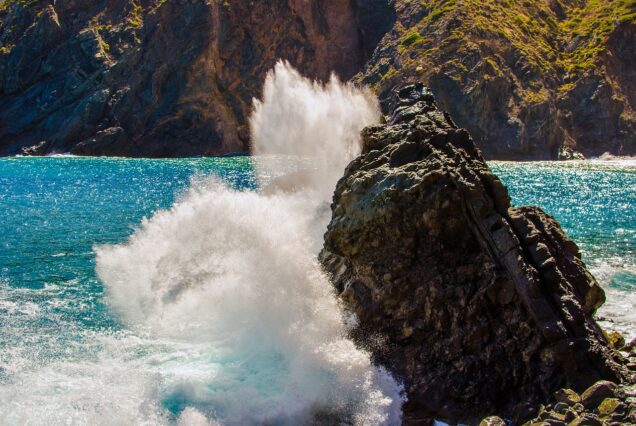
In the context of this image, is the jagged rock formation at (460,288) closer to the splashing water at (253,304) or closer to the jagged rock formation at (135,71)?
the splashing water at (253,304)

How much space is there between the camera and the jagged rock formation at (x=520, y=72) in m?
113

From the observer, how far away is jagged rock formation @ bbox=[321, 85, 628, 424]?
1566cm

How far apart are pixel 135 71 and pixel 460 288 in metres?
123

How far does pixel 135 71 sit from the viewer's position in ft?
415

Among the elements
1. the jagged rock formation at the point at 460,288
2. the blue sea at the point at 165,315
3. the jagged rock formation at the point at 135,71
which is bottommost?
the blue sea at the point at 165,315

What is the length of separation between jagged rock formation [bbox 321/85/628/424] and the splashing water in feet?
4.11

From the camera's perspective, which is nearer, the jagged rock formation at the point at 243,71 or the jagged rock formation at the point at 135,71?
the jagged rock formation at the point at 243,71

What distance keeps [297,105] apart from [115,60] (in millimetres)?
77320

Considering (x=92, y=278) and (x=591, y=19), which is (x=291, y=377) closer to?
(x=92, y=278)

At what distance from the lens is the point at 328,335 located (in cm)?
1836

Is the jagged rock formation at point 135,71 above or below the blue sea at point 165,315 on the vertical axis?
above

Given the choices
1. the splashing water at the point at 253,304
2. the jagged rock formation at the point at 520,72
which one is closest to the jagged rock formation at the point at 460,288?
the splashing water at the point at 253,304

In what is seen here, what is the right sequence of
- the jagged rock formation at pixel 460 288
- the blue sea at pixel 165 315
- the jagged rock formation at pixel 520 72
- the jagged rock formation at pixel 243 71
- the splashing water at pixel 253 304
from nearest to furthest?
the jagged rock formation at pixel 460 288 → the blue sea at pixel 165 315 → the splashing water at pixel 253 304 → the jagged rock formation at pixel 520 72 → the jagged rock formation at pixel 243 71

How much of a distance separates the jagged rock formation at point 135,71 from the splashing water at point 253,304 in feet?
300
